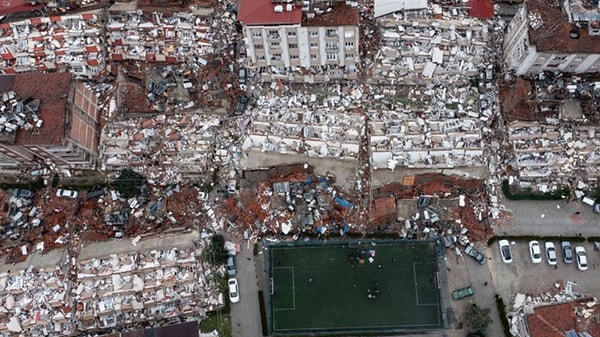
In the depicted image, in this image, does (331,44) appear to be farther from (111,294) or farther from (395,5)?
(111,294)

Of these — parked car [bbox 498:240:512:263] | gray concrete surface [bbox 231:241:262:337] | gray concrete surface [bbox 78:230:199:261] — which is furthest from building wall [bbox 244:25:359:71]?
parked car [bbox 498:240:512:263]

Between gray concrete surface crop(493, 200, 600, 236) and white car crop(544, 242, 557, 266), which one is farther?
gray concrete surface crop(493, 200, 600, 236)

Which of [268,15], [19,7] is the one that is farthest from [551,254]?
[19,7]

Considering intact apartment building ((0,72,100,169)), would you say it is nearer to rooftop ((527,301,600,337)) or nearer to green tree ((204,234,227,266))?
green tree ((204,234,227,266))

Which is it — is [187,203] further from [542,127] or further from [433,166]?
[542,127]

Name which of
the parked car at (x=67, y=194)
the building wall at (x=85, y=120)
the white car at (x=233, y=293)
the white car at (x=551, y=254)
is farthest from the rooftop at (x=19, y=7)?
the white car at (x=551, y=254)
